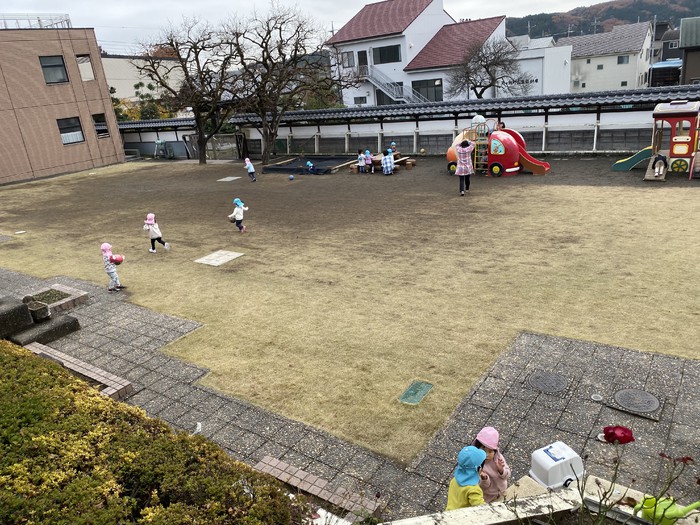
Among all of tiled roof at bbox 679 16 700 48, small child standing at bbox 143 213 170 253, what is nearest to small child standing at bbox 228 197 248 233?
small child standing at bbox 143 213 170 253

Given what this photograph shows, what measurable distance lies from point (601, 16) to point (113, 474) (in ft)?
420

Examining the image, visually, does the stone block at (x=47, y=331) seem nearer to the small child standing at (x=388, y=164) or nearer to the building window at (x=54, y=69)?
the small child standing at (x=388, y=164)

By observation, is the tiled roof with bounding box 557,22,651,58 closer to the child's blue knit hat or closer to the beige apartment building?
the beige apartment building

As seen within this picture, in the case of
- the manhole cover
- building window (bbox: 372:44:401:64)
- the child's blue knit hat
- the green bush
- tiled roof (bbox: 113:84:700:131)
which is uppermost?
building window (bbox: 372:44:401:64)

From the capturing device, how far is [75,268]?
12750 mm

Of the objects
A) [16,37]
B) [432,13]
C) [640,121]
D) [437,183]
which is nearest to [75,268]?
[437,183]

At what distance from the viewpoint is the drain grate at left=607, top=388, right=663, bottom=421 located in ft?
18.7

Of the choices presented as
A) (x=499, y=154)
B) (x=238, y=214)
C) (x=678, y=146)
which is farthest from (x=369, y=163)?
(x=678, y=146)

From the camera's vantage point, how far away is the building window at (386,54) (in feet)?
140

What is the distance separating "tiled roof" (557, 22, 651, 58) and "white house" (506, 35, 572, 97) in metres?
10.9

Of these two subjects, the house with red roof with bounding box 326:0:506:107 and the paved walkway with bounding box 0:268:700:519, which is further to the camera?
the house with red roof with bounding box 326:0:506:107

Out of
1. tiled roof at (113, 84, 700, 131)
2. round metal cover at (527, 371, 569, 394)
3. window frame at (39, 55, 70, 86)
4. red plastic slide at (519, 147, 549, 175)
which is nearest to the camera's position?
round metal cover at (527, 371, 569, 394)

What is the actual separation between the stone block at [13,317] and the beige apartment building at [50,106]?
85.0 feet

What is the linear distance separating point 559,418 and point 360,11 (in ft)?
157
